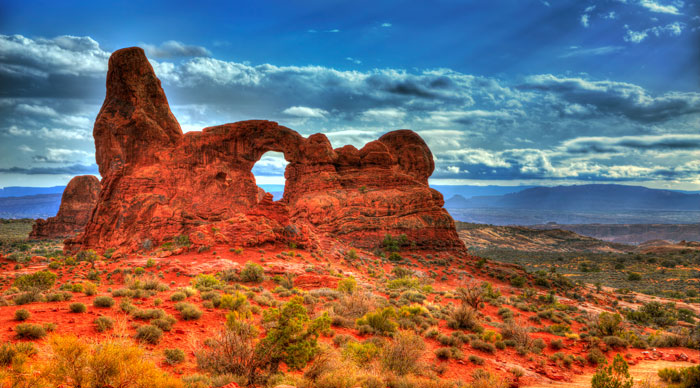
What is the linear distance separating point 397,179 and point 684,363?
2841cm

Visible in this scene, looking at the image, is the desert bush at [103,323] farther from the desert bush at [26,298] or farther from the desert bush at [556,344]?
the desert bush at [556,344]

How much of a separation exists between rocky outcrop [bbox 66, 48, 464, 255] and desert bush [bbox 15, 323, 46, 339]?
16.8 metres

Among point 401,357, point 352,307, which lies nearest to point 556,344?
point 352,307

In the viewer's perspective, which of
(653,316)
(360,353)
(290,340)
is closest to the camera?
(290,340)

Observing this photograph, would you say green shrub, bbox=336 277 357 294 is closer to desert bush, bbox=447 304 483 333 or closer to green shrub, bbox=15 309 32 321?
desert bush, bbox=447 304 483 333

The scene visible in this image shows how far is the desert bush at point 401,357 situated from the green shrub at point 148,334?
19.0 feet

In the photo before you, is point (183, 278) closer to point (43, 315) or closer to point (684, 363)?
point (43, 315)

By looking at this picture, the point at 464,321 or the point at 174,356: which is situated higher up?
the point at 174,356

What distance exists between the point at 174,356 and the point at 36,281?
8957 mm

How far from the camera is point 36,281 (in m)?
12.0

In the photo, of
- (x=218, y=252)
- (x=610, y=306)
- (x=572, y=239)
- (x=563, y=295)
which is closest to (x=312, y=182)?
(x=218, y=252)

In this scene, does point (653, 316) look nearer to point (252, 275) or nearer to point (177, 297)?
point (252, 275)

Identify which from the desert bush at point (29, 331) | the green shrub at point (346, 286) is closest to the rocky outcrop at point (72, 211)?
the green shrub at point (346, 286)

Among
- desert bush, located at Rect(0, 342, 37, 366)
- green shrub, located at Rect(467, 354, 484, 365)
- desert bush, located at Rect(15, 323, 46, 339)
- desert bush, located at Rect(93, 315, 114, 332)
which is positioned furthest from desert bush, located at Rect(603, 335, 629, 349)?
desert bush, located at Rect(15, 323, 46, 339)
